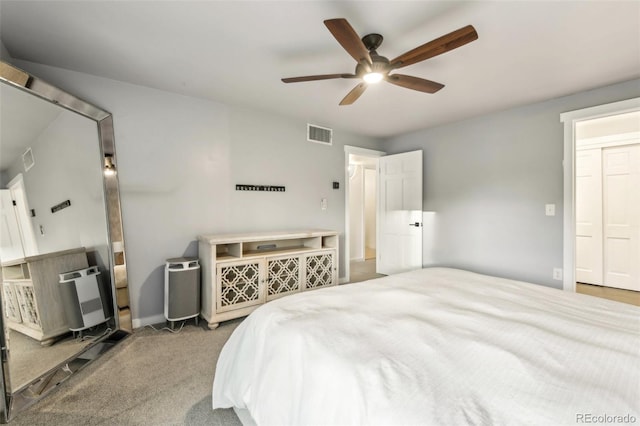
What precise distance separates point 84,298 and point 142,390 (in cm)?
93

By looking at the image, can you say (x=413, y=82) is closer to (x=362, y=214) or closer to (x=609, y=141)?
(x=609, y=141)

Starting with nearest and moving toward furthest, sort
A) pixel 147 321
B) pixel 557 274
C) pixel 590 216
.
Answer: pixel 147 321 < pixel 557 274 < pixel 590 216

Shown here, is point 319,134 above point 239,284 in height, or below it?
above

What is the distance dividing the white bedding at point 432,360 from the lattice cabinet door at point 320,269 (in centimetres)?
163

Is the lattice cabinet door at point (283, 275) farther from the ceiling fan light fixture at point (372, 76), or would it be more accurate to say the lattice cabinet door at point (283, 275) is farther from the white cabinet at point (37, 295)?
the ceiling fan light fixture at point (372, 76)

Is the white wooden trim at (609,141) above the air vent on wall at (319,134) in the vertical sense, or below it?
below

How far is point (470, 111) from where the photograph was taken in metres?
3.34

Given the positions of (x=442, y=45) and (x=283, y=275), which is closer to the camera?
(x=442, y=45)

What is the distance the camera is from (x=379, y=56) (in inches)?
67.5

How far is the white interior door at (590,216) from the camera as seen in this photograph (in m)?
3.96

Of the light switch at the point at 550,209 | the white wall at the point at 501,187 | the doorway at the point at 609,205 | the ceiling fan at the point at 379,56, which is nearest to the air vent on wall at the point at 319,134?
the white wall at the point at 501,187

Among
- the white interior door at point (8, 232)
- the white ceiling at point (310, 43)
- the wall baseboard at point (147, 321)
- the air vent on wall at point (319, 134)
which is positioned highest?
the white ceiling at point (310, 43)

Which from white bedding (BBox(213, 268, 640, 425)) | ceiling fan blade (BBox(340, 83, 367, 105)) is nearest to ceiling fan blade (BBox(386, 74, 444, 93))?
ceiling fan blade (BBox(340, 83, 367, 105))

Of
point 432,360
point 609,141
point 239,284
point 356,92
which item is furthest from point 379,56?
point 609,141
